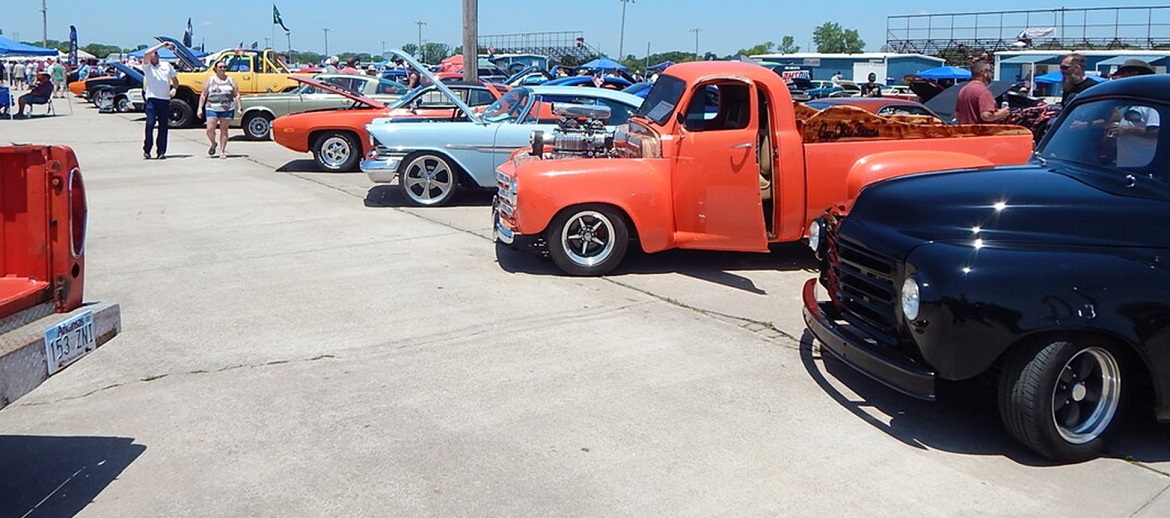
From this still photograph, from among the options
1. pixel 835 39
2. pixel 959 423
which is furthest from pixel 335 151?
pixel 835 39

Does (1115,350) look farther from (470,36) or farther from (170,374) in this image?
(470,36)

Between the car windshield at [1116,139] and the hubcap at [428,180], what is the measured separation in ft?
24.3

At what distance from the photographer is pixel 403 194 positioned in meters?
11.6

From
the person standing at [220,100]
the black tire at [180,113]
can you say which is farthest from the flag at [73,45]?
the person standing at [220,100]

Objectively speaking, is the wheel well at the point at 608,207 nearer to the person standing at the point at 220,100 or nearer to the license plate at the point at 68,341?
the license plate at the point at 68,341

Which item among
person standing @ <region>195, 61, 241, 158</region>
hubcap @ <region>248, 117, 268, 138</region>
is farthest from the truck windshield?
hubcap @ <region>248, 117, 268, 138</region>

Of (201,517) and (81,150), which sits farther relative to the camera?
(81,150)

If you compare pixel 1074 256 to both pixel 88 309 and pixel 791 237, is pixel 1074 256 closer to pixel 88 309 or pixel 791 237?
pixel 791 237

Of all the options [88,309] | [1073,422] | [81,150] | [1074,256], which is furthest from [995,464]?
[81,150]

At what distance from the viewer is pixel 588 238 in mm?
7945

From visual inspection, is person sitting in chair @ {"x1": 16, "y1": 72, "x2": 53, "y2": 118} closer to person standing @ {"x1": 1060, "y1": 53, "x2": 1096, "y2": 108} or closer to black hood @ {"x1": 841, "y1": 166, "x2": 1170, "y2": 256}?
person standing @ {"x1": 1060, "y1": 53, "x2": 1096, "y2": 108}

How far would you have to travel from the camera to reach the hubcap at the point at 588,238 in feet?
25.7

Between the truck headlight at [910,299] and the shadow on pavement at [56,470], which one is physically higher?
the truck headlight at [910,299]

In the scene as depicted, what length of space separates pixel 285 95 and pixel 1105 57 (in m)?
42.9
